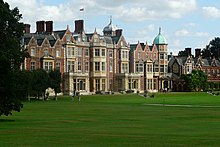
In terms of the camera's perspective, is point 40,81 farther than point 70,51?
No

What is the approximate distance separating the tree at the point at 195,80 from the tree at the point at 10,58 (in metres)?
84.9

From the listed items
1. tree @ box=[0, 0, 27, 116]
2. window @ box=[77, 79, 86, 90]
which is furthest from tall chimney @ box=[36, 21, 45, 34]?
tree @ box=[0, 0, 27, 116]

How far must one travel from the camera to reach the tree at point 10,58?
29.9 m

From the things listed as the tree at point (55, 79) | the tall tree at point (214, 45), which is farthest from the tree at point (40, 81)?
the tall tree at point (214, 45)

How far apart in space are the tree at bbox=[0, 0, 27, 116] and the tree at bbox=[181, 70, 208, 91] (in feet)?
279

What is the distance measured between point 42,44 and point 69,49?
6.43 metres

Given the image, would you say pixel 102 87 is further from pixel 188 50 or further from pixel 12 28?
pixel 12 28

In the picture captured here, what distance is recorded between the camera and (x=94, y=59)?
96062 millimetres

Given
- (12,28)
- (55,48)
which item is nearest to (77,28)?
(55,48)

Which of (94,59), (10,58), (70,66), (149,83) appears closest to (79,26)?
(94,59)

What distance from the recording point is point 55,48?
89.4m

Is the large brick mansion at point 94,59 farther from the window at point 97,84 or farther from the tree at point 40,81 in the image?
the tree at point 40,81

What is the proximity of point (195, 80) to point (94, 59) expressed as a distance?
90.7 feet

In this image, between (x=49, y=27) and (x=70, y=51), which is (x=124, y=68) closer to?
(x=70, y=51)
